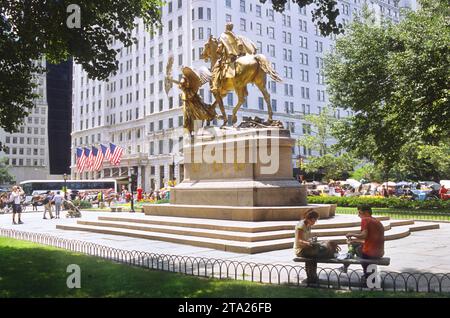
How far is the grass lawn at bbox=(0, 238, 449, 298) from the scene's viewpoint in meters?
6.96

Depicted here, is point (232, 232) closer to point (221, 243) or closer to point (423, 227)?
point (221, 243)

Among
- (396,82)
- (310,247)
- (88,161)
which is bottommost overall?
(310,247)

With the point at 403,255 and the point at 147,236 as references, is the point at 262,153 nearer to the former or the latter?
the point at 147,236

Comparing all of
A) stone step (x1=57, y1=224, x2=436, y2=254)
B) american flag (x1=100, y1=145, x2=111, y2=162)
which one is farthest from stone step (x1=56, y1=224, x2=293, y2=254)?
american flag (x1=100, y1=145, x2=111, y2=162)

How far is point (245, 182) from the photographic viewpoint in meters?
16.0

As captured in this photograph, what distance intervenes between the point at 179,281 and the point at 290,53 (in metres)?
71.4

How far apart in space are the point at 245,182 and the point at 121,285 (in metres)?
8.83

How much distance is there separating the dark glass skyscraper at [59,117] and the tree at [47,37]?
283 feet

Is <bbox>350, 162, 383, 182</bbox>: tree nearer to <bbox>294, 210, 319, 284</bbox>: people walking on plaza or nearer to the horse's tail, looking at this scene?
the horse's tail

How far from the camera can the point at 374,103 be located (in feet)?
93.7

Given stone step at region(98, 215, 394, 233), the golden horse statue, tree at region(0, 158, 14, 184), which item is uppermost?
the golden horse statue

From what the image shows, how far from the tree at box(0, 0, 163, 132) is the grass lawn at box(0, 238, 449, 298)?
18.8ft

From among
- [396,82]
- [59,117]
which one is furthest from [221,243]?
[59,117]

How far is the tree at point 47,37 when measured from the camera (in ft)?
39.8
